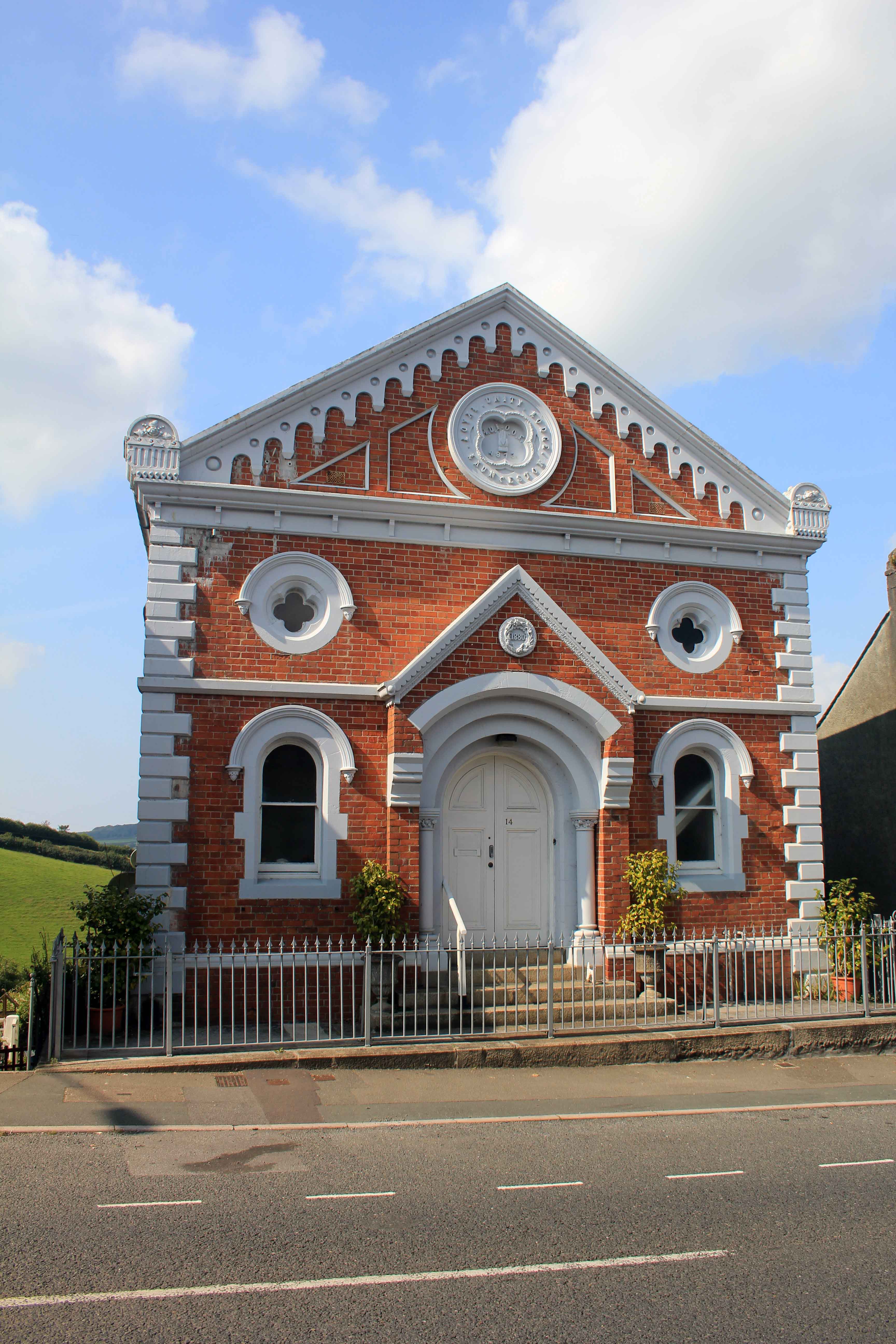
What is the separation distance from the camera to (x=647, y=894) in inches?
541

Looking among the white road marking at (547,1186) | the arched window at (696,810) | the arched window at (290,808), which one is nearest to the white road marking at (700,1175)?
the white road marking at (547,1186)

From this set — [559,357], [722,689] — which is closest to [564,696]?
[722,689]

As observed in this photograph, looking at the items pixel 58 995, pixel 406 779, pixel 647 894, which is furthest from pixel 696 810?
pixel 58 995

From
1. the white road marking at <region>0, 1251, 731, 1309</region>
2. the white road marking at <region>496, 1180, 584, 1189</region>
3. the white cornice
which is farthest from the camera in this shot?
the white cornice

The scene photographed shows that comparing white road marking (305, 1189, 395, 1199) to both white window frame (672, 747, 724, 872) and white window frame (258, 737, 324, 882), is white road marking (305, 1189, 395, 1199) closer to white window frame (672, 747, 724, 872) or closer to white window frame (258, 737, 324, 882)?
white window frame (258, 737, 324, 882)

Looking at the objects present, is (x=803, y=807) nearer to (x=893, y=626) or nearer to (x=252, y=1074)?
(x=893, y=626)

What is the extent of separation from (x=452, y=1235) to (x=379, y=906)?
6.55 meters

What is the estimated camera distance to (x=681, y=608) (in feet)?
50.9

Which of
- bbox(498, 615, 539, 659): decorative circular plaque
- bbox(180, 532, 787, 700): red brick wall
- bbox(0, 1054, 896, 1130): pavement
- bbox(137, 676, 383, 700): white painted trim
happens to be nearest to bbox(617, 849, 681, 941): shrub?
bbox(0, 1054, 896, 1130): pavement

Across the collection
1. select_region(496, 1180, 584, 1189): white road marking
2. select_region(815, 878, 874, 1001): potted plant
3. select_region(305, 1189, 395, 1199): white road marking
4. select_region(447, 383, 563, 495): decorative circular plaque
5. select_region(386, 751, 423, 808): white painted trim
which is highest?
select_region(447, 383, 563, 495): decorative circular plaque

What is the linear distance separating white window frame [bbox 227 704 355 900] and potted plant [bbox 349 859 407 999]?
50 cm

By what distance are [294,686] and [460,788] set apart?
2.74m

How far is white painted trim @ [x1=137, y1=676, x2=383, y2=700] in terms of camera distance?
513 inches

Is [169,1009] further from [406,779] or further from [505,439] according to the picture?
[505,439]
